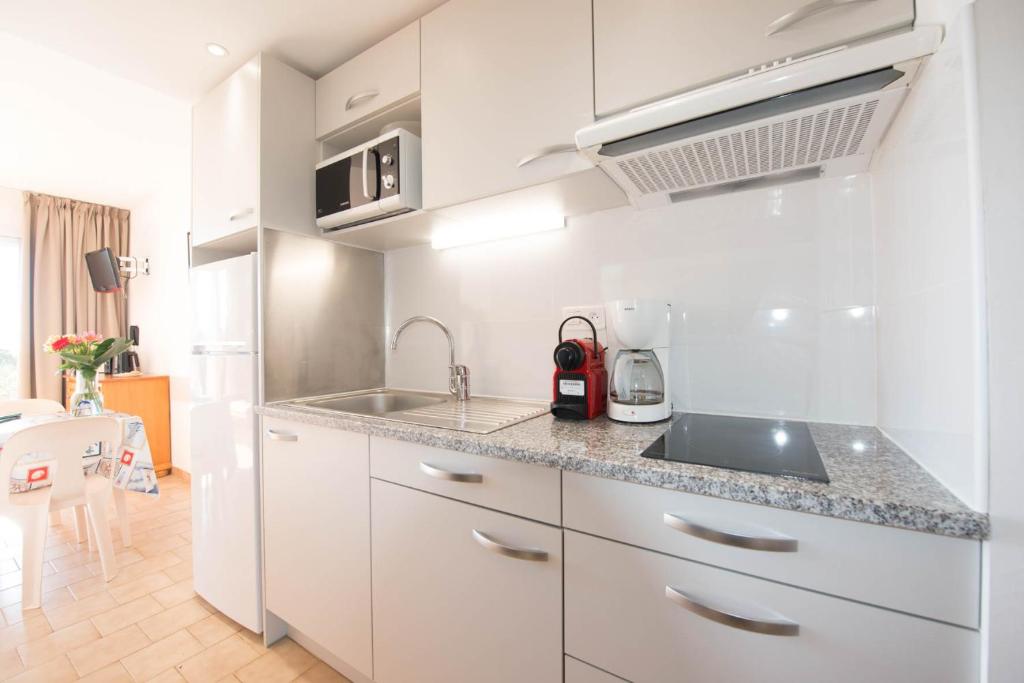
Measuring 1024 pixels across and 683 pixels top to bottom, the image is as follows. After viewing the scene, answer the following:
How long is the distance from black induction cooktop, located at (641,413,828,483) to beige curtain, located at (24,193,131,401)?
18.5ft

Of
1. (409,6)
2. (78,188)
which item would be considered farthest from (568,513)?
(78,188)

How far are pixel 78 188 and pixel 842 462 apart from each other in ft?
19.2

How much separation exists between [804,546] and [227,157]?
2.28 metres

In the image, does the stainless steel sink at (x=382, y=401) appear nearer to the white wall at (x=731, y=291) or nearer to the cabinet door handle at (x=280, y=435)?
the cabinet door handle at (x=280, y=435)

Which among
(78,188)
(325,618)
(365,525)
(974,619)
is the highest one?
(78,188)

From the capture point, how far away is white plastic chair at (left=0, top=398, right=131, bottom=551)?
7.80 feet

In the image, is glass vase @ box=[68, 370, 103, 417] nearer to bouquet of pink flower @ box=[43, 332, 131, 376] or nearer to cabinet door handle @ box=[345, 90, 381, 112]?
bouquet of pink flower @ box=[43, 332, 131, 376]

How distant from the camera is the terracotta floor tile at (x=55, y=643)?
1544 mm

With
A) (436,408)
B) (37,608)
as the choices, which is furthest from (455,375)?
(37,608)

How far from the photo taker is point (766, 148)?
0.97 metres

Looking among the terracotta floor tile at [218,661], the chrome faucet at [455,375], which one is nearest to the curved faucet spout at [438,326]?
the chrome faucet at [455,375]

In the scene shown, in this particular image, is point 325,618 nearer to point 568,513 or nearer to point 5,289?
point 568,513

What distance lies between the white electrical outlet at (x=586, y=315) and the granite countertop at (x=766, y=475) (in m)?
0.36

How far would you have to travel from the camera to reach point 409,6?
4.79 ft
